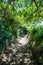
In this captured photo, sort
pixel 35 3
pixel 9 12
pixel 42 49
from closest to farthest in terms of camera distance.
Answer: pixel 42 49, pixel 35 3, pixel 9 12

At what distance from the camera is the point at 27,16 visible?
1036 cm

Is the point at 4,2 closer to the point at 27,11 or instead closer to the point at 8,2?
the point at 8,2

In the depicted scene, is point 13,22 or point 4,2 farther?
point 13,22

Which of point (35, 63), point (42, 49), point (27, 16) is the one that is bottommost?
point (35, 63)

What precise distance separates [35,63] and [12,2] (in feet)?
12.5

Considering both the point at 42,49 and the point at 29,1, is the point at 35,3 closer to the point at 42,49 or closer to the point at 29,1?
the point at 29,1

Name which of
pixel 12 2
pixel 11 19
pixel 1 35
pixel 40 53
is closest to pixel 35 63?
pixel 40 53

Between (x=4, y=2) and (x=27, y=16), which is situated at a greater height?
(x=4, y=2)

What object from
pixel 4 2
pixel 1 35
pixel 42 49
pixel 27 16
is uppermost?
pixel 4 2

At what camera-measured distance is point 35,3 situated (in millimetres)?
9578

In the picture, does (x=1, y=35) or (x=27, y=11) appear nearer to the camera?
(x=1, y=35)

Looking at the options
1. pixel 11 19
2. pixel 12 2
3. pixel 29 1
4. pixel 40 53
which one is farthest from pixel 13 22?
pixel 40 53

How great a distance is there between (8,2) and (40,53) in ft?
11.3

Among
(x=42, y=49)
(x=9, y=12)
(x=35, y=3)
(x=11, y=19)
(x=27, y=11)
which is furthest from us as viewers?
(x=11, y=19)
